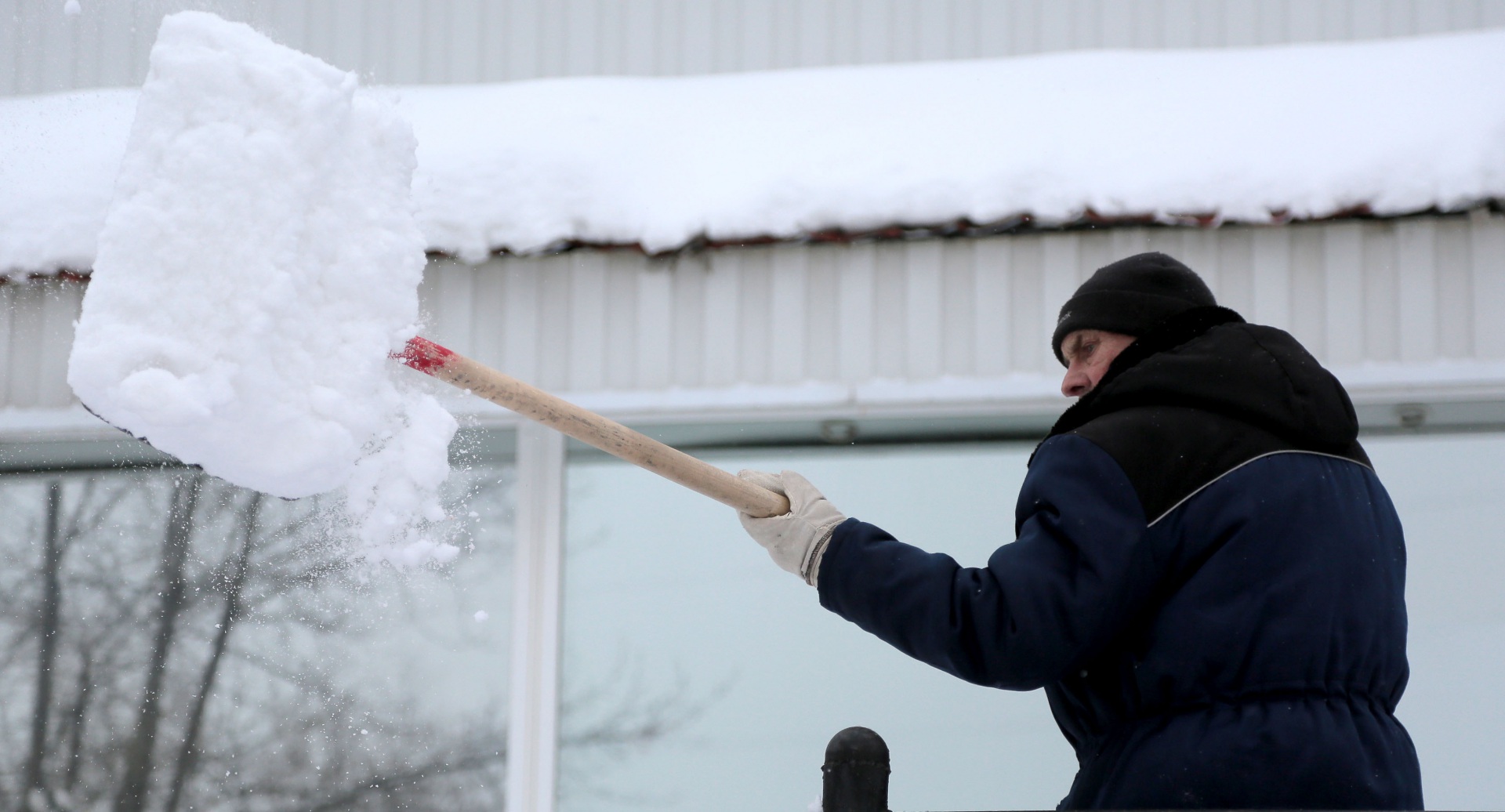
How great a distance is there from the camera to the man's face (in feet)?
7.34

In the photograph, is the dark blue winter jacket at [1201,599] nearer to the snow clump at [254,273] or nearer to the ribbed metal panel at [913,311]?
the snow clump at [254,273]

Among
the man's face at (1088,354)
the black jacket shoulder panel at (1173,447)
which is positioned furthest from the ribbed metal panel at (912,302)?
the black jacket shoulder panel at (1173,447)

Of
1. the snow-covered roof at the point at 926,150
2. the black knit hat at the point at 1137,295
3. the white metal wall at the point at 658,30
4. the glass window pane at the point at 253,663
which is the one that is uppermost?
the white metal wall at the point at 658,30

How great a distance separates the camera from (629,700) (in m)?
4.02

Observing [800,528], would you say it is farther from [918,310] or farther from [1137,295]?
[918,310]

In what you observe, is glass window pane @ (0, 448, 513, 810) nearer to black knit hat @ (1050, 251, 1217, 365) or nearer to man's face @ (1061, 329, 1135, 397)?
man's face @ (1061, 329, 1135, 397)

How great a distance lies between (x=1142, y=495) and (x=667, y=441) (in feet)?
8.16

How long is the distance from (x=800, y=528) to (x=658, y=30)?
2561 mm

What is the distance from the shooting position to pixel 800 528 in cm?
209

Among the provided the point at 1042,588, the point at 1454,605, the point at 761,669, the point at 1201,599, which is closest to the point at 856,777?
the point at 1042,588

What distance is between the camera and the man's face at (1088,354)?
7.34 feet

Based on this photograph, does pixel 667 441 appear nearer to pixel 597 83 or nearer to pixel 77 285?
pixel 597 83

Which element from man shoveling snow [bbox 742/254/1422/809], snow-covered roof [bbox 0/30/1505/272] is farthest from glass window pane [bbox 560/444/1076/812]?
man shoveling snow [bbox 742/254/1422/809]

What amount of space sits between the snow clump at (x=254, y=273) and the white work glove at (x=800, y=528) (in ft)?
1.93
